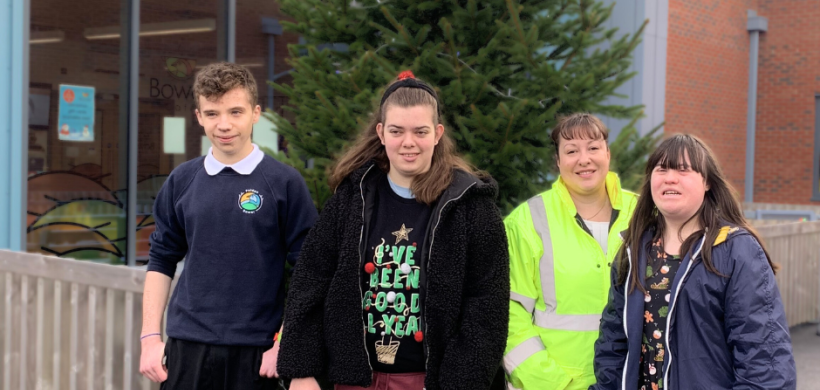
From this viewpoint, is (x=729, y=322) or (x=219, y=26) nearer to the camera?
(x=729, y=322)

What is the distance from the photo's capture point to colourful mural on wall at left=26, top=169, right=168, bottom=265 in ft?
24.7

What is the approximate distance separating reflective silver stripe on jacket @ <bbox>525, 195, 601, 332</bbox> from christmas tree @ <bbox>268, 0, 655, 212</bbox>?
94 centimetres

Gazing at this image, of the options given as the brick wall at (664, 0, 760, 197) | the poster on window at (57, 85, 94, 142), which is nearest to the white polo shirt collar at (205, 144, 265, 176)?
the poster on window at (57, 85, 94, 142)

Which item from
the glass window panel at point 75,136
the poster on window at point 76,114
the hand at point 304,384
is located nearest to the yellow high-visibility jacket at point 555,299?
the hand at point 304,384

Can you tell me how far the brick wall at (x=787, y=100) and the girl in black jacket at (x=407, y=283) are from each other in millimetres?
18428

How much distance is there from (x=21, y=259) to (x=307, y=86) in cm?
192

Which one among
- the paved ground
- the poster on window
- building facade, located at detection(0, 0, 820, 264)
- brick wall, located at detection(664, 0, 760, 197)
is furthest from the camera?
brick wall, located at detection(664, 0, 760, 197)

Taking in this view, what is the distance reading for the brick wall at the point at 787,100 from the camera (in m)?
18.8

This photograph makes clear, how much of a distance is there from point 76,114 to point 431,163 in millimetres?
6128

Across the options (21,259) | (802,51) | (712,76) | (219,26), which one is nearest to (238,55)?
(219,26)

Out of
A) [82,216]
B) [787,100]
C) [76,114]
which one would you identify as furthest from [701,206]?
[787,100]

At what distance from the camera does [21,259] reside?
445 cm

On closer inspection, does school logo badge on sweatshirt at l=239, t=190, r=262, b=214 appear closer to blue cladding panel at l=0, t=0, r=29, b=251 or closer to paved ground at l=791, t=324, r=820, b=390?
blue cladding panel at l=0, t=0, r=29, b=251

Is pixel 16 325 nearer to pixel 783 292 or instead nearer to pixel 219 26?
pixel 219 26
